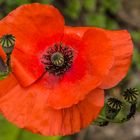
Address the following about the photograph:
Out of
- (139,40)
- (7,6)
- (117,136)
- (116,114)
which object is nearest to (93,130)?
(117,136)

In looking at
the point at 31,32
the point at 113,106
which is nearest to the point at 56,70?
the point at 31,32

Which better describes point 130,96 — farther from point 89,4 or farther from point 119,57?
point 89,4

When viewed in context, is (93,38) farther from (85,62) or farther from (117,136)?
(117,136)

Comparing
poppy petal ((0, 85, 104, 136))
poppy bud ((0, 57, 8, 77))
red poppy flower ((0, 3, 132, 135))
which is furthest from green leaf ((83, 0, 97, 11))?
poppy petal ((0, 85, 104, 136))

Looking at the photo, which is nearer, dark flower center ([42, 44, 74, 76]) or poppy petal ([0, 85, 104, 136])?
poppy petal ([0, 85, 104, 136])

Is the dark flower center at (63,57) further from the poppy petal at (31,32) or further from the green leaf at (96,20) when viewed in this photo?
the green leaf at (96,20)

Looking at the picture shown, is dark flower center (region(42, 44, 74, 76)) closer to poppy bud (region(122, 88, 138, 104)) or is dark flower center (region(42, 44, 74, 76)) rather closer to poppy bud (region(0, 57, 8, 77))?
poppy bud (region(0, 57, 8, 77))
